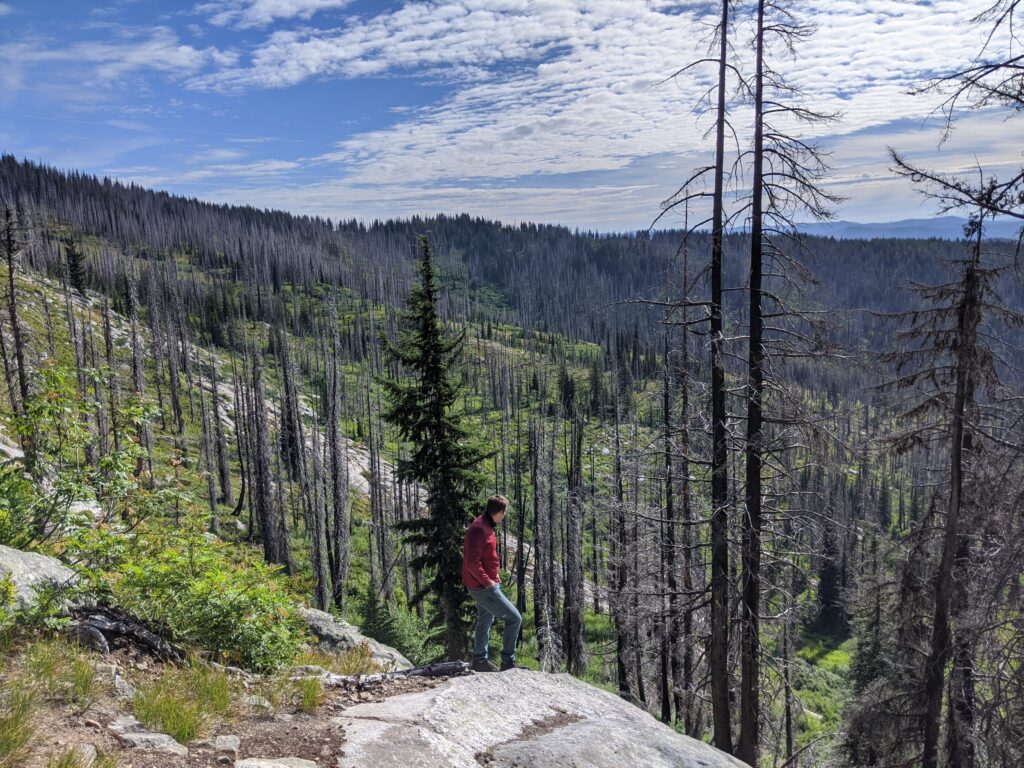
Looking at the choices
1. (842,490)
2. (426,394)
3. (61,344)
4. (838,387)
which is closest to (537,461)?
(426,394)

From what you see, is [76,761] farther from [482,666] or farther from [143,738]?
[482,666]

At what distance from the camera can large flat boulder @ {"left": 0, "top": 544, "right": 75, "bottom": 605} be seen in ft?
18.0

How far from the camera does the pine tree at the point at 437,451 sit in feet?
55.0

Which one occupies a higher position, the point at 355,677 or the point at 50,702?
the point at 50,702

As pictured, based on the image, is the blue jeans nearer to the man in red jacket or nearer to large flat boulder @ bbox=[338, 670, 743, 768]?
the man in red jacket

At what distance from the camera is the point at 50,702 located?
15.2ft

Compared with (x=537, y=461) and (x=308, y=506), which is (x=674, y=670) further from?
(x=308, y=506)

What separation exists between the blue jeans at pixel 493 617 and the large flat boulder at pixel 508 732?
1.21 feet

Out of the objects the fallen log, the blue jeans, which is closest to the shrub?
the fallen log

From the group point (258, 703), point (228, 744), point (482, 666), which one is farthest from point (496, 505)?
point (228, 744)

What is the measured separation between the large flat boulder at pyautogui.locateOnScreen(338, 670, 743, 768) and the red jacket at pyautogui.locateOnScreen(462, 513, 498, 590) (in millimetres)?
1160

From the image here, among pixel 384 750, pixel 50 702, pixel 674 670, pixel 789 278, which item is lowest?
pixel 674 670

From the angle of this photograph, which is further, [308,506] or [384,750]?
[308,506]

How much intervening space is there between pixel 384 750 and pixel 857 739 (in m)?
19.6
